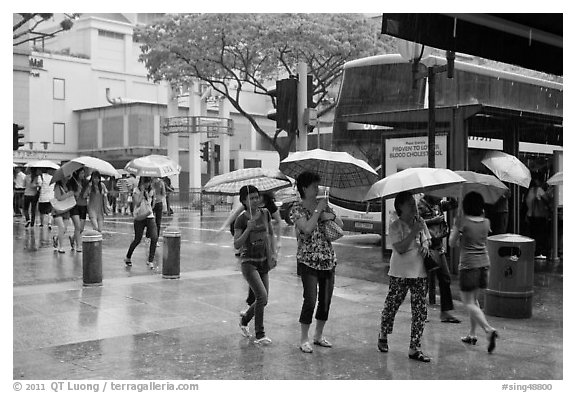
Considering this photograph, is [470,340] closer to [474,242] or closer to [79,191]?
[474,242]

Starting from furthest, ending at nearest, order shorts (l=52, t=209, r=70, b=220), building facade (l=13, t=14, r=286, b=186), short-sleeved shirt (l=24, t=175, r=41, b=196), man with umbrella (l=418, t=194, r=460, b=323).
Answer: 1. building facade (l=13, t=14, r=286, b=186)
2. short-sleeved shirt (l=24, t=175, r=41, b=196)
3. shorts (l=52, t=209, r=70, b=220)
4. man with umbrella (l=418, t=194, r=460, b=323)

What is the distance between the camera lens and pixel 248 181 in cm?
741

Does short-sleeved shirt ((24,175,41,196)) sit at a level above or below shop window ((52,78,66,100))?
below

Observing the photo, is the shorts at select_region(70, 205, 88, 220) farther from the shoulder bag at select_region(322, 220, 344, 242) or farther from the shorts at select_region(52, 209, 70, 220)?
the shoulder bag at select_region(322, 220, 344, 242)

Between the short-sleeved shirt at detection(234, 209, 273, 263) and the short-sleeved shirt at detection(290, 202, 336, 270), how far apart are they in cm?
44

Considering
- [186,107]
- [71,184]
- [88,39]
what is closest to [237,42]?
[88,39]

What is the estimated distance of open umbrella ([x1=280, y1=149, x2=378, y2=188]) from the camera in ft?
23.8

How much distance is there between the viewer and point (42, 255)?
1402 centimetres

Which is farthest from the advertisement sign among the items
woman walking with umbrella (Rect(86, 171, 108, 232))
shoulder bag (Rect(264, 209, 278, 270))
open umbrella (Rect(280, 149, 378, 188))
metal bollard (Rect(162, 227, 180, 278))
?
woman walking with umbrella (Rect(86, 171, 108, 232))

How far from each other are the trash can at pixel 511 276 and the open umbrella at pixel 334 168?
183cm

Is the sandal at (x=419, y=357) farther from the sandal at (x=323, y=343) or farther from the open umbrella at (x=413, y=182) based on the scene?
the open umbrella at (x=413, y=182)

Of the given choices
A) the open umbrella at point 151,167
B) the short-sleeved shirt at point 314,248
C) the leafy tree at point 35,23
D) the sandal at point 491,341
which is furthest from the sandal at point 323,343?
the open umbrella at point 151,167

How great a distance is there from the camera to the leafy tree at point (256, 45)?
2561 centimetres
